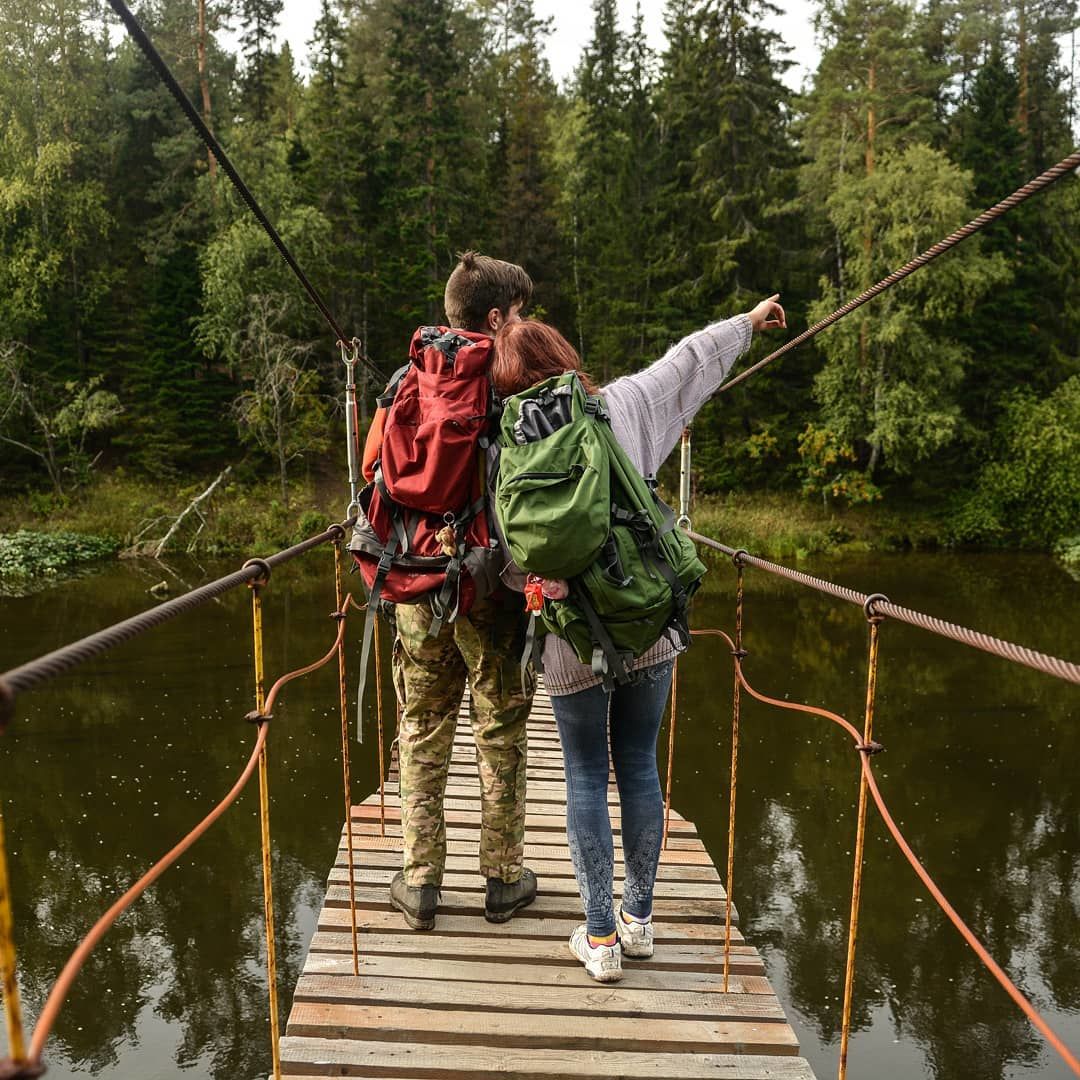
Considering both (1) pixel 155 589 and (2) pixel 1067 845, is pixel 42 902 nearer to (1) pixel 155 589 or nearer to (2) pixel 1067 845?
(2) pixel 1067 845

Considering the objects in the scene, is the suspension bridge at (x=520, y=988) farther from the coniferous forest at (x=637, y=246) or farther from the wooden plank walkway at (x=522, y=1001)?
the coniferous forest at (x=637, y=246)

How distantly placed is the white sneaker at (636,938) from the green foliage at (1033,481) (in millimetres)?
15982

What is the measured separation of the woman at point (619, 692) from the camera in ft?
5.43

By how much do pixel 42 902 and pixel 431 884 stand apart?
3564mm

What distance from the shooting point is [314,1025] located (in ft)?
5.74

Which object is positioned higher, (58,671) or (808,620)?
(58,671)

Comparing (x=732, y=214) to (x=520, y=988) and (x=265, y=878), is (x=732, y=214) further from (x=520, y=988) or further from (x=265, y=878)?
(x=265, y=878)

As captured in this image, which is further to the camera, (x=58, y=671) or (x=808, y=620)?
(x=808, y=620)

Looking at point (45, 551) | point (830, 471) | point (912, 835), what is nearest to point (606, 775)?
point (912, 835)

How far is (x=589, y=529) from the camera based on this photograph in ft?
4.73

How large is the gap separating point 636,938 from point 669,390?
119 cm

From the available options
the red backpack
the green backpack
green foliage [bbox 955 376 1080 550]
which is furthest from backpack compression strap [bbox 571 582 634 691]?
green foliage [bbox 955 376 1080 550]

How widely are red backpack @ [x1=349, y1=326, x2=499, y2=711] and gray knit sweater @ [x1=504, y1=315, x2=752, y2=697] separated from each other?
13 centimetres

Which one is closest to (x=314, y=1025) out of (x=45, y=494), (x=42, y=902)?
(x=42, y=902)
